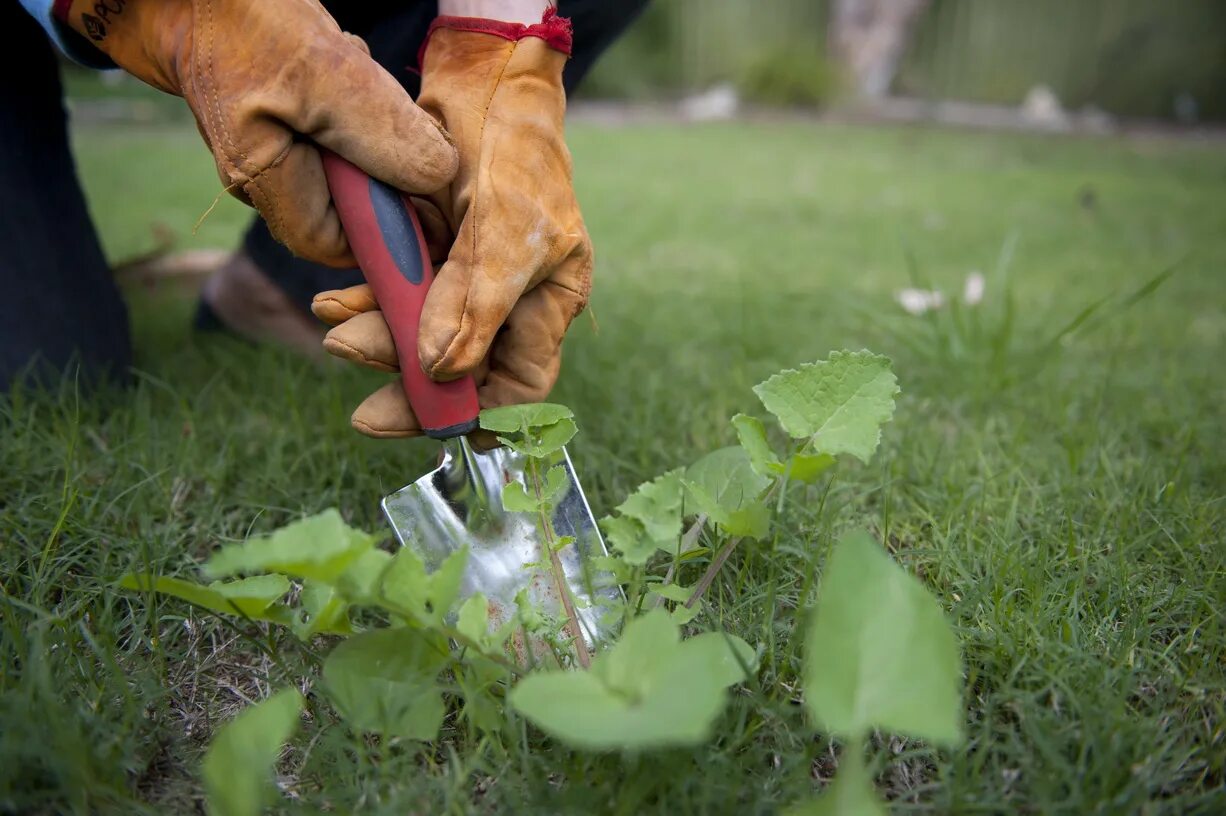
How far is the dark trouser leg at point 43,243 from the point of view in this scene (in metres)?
1.39

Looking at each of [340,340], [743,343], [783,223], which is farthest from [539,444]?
[783,223]

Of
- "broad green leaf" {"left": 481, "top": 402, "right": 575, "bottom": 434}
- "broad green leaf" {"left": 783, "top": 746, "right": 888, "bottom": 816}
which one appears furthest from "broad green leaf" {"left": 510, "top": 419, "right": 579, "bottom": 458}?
"broad green leaf" {"left": 783, "top": 746, "right": 888, "bottom": 816}

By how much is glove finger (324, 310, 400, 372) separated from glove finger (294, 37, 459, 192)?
0.54 feet

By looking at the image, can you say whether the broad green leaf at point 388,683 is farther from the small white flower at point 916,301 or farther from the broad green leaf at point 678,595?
the small white flower at point 916,301

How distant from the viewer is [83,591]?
967mm

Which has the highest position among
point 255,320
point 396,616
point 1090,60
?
point 396,616

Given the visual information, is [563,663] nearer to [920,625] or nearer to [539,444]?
[539,444]

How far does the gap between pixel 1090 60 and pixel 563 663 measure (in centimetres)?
979

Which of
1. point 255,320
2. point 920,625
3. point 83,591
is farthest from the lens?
point 255,320

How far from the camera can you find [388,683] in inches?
31.3

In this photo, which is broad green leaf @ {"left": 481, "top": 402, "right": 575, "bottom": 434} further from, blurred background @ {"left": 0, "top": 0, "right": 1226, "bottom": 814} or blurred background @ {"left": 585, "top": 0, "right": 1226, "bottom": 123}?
blurred background @ {"left": 585, "top": 0, "right": 1226, "bottom": 123}

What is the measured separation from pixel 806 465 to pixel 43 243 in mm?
1320

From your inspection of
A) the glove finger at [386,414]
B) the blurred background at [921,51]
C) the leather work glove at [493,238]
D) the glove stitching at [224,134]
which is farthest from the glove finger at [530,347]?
the blurred background at [921,51]

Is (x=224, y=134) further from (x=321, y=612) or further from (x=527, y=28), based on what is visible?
(x=321, y=612)
